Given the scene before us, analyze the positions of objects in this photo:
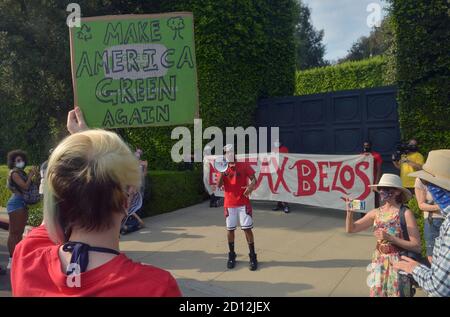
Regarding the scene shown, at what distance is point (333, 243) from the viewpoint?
6.92 metres

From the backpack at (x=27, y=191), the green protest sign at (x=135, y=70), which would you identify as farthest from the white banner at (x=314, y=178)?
the backpack at (x=27, y=191)

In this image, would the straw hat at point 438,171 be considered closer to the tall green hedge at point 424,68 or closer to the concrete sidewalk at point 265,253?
the concrete sidewalk at point 265,253

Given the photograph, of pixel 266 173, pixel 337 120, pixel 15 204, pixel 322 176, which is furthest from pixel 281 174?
pixel 15 204

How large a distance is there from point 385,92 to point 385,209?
6807mm

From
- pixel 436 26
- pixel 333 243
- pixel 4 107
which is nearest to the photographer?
pixel 333 243

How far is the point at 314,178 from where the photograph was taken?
8695 millimetres

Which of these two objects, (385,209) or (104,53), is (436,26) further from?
(104,53)

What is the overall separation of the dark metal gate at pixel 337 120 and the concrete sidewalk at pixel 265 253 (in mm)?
2329

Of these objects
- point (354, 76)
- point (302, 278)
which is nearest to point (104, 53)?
point (302, 278)

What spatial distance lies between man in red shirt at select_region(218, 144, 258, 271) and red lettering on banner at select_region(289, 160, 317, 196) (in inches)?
114

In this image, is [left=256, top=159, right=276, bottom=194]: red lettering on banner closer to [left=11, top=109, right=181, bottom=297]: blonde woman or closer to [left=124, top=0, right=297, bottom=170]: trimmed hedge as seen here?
[left=124, top=0, right=297, bottom=170]: trimmed hedge

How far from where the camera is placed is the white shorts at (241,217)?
6.01 metres

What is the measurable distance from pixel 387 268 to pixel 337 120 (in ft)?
26.1

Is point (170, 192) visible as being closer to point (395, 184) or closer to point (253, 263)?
point (253, 263)
